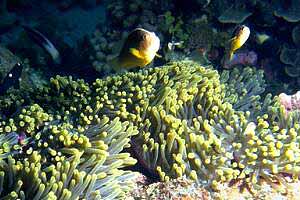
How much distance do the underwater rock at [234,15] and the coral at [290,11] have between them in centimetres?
42

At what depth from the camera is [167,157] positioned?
3.39 meters

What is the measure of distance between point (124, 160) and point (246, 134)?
1.12 metres

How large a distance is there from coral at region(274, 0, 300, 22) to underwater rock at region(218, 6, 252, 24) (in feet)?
1.38

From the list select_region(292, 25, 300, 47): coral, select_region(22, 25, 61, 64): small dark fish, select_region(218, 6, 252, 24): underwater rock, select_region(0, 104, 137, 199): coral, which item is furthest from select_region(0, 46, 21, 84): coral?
select_region(292, 25, 300, 47): coral

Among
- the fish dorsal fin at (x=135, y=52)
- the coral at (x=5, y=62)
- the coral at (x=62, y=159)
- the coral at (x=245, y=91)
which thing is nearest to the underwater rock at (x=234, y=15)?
the coral at (x=245, y=91)

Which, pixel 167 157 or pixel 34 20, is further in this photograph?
pixel 34 20

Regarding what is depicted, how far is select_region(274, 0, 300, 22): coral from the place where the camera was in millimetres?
5441

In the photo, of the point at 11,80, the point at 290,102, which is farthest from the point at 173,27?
the point at 11,80

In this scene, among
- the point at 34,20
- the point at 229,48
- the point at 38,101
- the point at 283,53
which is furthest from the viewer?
the point at 34,20

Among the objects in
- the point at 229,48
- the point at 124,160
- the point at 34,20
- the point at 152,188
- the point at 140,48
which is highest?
the point at 34,20

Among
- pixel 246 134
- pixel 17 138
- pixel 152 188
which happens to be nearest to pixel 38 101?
pixel 17 138

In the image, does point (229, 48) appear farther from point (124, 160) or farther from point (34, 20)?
point (34, 20)

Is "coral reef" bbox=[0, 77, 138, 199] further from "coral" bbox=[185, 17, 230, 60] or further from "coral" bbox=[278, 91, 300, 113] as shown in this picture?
"coral" bbox=[185, 17, 230, 60]

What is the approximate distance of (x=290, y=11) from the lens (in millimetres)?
5523
